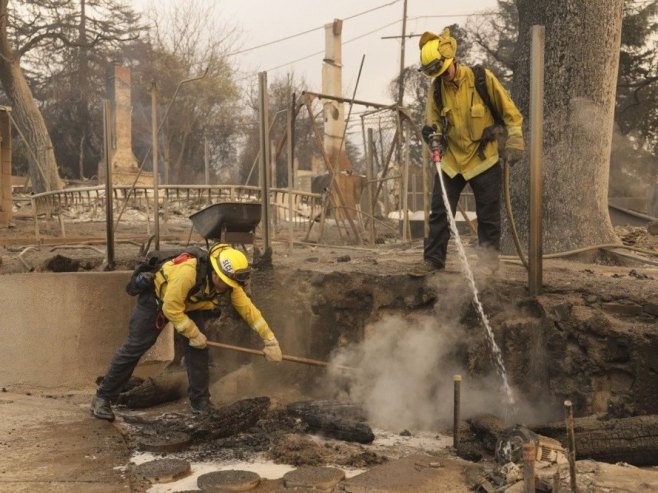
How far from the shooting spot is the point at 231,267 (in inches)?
196

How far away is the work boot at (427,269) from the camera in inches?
227

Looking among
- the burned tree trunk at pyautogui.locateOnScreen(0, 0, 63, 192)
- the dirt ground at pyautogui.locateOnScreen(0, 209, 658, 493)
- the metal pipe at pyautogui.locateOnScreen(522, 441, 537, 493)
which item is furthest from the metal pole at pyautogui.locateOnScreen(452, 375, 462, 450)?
the burned tree trunk at pyautogui.locateOnScreen(0, 0, 63, 192)

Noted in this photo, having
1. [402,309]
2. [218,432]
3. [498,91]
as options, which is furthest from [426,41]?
[218,432]

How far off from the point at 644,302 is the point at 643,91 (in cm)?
1947

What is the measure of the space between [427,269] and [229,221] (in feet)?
7.20

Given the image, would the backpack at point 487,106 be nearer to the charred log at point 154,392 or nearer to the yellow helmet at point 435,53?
the yellow helmet at point 435,53

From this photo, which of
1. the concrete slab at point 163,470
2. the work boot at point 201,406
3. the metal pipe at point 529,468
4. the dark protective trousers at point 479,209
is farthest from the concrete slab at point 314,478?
the dark protective trousers at point 479,209

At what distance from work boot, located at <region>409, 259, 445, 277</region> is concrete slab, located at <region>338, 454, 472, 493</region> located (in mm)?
1828

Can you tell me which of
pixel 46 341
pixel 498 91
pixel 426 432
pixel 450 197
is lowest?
pixel 426 432

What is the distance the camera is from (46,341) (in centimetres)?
661

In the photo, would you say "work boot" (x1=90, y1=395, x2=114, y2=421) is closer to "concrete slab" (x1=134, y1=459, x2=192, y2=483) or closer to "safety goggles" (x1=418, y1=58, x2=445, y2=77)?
"concrete slab" (x1=134, y1=459, x2=192, y2=483)

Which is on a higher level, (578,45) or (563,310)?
(578,45)

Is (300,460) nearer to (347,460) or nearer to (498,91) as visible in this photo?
(347,460)

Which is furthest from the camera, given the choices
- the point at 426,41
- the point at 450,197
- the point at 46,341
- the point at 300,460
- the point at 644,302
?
the point at 46,341
